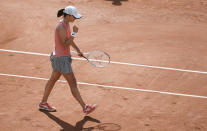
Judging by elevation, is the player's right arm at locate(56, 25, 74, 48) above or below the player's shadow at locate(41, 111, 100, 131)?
above

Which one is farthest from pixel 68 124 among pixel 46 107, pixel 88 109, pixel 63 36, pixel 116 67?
pixel 116 67

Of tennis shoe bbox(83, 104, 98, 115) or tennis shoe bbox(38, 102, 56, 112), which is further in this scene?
tennis shoe bbox(38, 102, 56, 112)

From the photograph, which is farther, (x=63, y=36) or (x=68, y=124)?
(x=68, y=124)

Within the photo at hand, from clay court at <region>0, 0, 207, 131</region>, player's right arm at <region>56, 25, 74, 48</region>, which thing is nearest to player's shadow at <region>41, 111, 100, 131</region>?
clay court at <region>0, 0, 207, 131</region>

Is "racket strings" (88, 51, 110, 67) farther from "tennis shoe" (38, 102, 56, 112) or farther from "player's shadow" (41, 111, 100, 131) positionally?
"tennis shoe" (38, 102, 56, 112)

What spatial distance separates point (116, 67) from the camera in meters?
11.4

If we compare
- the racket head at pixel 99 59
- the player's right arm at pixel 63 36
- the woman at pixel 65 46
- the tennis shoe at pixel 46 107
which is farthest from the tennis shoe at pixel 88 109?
the player's right arm at pixel 63 36

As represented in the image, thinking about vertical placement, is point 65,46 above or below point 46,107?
above

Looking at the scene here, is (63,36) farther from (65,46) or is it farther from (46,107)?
(46,107)

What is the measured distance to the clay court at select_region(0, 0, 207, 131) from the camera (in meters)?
8.66

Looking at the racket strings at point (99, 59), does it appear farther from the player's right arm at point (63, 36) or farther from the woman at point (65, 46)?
the player's right arm at point (63, 36)

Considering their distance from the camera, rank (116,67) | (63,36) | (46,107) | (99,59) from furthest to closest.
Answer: (116,67) < (99,59) < (46,107) < (63,36)

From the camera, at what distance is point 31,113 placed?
29.1 feet

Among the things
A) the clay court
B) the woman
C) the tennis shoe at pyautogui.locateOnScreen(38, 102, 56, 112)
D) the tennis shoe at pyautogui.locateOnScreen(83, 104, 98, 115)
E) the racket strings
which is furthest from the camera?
the racket strings
